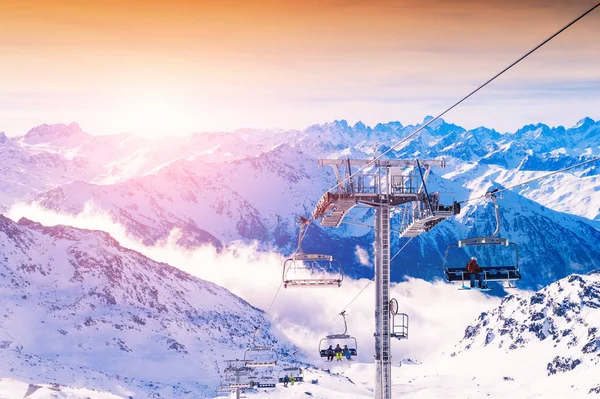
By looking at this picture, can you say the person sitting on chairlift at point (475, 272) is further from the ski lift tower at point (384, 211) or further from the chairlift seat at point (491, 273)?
the ski lift tower at point (384, 211)

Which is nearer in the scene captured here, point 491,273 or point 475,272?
point 475,272

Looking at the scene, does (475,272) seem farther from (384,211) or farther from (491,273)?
(384,211)

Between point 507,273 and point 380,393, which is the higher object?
point 507,273

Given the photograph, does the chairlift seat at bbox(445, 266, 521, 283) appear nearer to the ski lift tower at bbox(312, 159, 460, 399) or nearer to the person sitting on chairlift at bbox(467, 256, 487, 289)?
the person sitting on chairlift at bbox(467, 256, 487, 289)

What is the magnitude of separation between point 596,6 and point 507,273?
73.7 feet

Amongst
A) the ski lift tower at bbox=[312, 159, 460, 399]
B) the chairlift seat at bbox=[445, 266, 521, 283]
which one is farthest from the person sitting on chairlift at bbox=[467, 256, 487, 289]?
the ski lift tower at bbox=[312, 159, 460, 399]

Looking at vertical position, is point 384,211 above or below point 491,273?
above

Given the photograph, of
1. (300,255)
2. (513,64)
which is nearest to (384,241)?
(300,255)

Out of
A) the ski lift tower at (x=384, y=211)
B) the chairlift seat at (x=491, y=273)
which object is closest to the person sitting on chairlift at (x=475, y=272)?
the chairlift seat at (x=491, y=273)

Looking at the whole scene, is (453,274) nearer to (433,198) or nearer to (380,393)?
(433,198)

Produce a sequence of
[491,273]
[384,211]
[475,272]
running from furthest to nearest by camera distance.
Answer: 1. [491,273]
2. [475,272]
3. [384,211]

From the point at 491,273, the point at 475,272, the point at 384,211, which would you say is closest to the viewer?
the point at 384,211

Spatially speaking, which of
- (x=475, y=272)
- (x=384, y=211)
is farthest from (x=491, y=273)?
(x=384, y=211)

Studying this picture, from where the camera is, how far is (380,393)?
37906 mm
